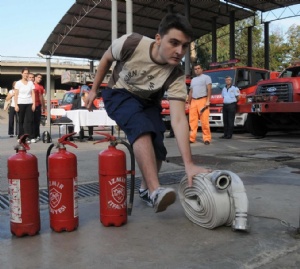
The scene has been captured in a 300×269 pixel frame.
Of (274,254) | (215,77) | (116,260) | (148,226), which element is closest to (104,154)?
(148,226)

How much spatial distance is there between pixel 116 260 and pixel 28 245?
0.64m

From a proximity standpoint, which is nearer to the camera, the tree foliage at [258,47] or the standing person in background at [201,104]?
the standing person in background at [201,104]

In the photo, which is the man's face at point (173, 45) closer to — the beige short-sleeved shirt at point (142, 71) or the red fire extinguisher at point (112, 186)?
the beige short-sleeved shirt at point (142, 71)

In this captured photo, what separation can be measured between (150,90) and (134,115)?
0.83 ft

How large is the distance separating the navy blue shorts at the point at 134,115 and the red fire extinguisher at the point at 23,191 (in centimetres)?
78

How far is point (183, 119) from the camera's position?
316 cm

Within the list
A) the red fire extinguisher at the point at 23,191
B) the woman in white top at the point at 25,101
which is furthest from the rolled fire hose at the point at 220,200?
the woman in white top at the point at 25,101

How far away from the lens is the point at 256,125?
37.2 ft

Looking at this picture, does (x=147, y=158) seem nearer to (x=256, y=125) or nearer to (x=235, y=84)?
(x=256, y=125)

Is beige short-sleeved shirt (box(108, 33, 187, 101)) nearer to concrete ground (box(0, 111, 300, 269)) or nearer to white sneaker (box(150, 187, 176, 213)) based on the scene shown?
white sneaker (box(150, 187, 176, 213))

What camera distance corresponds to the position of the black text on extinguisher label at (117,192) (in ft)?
9.34

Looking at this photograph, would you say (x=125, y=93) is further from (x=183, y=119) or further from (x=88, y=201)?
(x=88, y=201)

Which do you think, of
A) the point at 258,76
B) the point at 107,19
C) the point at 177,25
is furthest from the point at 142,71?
the point at 107,19

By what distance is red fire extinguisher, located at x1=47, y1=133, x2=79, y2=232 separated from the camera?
2.69 m
